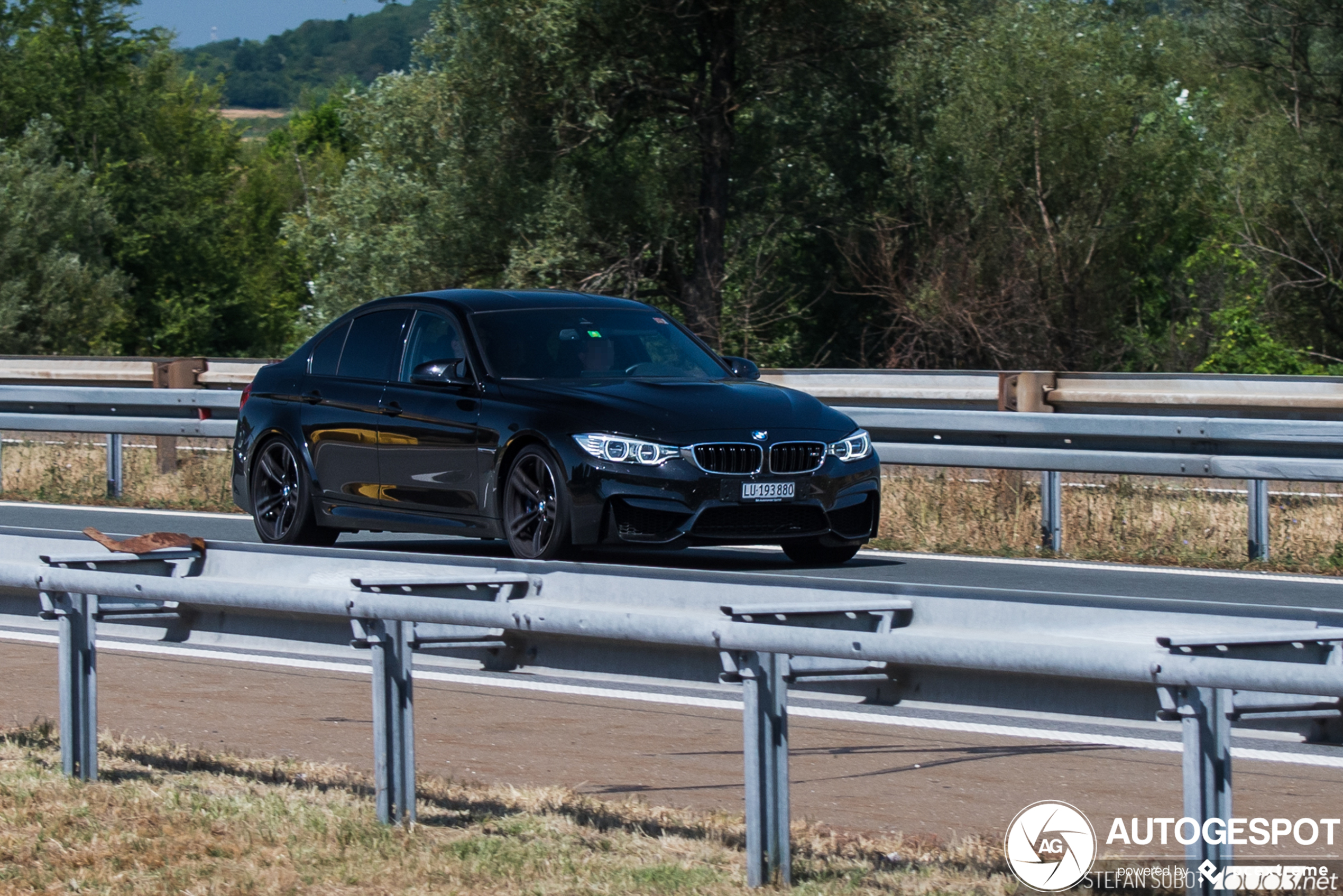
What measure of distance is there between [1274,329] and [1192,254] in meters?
2.64

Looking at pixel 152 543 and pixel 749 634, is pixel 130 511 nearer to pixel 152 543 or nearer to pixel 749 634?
pixel 152 543

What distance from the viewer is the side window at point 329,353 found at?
1135cm

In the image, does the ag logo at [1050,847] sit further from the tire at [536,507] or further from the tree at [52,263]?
the tree at [52,263]

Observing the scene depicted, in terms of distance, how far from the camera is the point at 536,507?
9.77 metres

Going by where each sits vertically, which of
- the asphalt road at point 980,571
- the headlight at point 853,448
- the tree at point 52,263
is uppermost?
the tree at point 52,263

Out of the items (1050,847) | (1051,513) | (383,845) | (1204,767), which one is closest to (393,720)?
(383,845)

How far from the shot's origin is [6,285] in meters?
43.3

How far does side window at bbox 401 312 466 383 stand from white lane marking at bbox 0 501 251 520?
3964 millimetres

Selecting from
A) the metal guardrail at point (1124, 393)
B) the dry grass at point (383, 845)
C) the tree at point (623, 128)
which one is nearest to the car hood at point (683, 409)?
the dry grass at point (383, 845)

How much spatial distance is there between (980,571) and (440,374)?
11.2 feet

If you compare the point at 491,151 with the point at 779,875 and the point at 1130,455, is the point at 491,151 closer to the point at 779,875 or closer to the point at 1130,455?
the point at 1130,455

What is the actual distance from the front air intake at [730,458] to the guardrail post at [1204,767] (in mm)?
5460

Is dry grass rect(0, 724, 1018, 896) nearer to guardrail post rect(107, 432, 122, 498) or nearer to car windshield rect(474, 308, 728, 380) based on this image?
car windshield rect(474, 308, 728, 380)

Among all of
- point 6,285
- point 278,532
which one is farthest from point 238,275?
point 278,532
